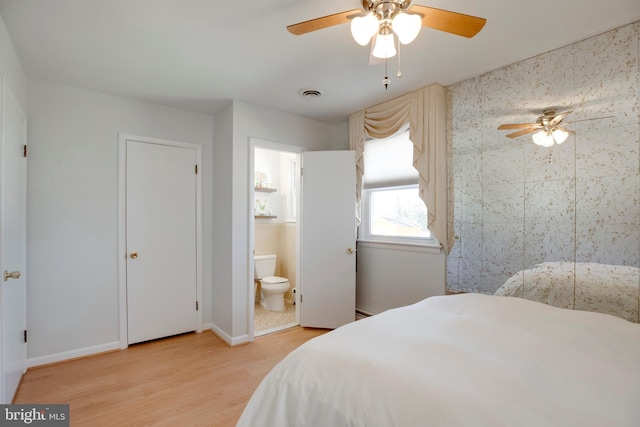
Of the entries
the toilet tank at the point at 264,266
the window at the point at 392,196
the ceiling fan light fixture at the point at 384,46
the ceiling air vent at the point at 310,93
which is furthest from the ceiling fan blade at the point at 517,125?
the toilet tank at the point at 264,266

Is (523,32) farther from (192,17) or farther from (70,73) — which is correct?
(70,73)

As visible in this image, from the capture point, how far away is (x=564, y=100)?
208cm

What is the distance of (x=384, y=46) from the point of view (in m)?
1.48

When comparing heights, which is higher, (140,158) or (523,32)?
(523,32)

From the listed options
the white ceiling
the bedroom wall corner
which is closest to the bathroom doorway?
the white ceiling

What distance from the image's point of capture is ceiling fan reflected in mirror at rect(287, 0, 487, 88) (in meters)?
1.29

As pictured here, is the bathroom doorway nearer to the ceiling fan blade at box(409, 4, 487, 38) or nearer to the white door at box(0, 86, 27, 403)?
the white door at box(0, 86, 27, 403)

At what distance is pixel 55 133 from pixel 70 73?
56 cm

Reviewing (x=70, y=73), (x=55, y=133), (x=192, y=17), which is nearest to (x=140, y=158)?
(x=55, y=133)

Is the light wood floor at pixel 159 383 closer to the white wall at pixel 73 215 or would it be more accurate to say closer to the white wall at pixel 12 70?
the white wall at pixel 73 215

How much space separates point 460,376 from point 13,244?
2816 millimetres

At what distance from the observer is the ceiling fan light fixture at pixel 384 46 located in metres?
1.46

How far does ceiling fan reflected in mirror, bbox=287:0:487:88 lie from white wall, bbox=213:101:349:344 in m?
1.80

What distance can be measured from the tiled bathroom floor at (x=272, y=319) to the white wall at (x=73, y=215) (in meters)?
1.43
